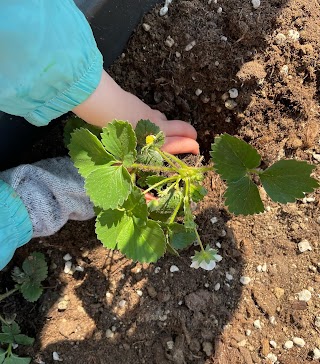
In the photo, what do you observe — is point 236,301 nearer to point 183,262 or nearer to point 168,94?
point 183,262

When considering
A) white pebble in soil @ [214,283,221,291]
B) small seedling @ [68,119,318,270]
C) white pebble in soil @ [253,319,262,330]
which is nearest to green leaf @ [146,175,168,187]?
small seedling @ [68,119,318,270]

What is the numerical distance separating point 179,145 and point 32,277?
594 mm

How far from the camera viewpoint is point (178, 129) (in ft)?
4.93

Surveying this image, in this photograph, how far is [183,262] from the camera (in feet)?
4.91

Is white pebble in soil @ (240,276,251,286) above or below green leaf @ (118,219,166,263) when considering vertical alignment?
below

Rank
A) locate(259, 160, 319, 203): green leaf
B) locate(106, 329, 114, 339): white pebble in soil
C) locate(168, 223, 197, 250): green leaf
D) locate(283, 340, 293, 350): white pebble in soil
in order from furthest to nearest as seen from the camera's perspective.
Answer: locate(106, 329, 114, 339): white pebble in soil, locate(283, 340, 293, 350): white pebble in soil, locate(168, 223, 197, 250): green leaf, locate(259, 160, 319, 203): green leaf

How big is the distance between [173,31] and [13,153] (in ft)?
1.99

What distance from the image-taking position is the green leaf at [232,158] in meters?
1.10

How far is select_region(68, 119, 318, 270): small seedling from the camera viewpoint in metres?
1.10

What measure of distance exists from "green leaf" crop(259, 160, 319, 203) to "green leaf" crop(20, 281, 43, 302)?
80 centimetres

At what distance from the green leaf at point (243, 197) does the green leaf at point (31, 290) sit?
722 millimetres

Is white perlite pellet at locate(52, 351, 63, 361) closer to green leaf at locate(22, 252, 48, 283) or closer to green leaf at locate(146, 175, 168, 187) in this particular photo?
green leaf at locate(22, 252, 48, 283)

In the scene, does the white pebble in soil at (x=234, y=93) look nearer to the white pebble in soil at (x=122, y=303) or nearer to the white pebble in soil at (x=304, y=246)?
the white pebble in soil at (x=304, y=246)

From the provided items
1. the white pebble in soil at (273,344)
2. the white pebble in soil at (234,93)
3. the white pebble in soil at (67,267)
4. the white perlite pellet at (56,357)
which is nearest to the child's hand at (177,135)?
the white pebble in soil at (234,93)
